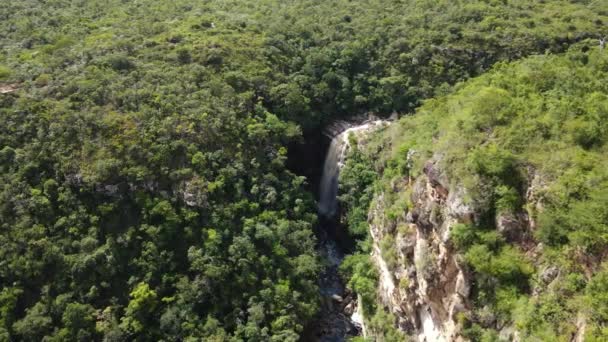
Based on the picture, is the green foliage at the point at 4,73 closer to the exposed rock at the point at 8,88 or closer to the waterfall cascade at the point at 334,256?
the exposed rock at the point at 8,88

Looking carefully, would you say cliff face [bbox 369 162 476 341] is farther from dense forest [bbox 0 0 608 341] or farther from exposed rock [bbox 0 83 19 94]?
exposed rock [bbox 0 83 19 94]

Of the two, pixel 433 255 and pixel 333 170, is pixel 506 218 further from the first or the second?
pixel 333 170

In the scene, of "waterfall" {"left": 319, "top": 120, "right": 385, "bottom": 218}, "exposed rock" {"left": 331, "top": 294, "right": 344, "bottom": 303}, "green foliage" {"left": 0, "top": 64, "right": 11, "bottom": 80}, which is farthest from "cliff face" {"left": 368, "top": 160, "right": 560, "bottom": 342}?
"green foliage" {"left": 0, "top": 64, "right": 11, "bottom": 80}

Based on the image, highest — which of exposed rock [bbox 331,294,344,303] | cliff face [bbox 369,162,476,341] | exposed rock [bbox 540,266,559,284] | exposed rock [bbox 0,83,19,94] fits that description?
exposed rock [bbox 540,266,559,284]

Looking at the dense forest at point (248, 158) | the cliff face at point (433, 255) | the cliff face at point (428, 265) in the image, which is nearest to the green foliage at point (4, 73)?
the dense forest at point (248, 158)

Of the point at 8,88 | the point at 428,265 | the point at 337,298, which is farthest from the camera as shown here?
the point at 8,88

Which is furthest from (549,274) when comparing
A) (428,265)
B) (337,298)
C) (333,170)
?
(333,170)

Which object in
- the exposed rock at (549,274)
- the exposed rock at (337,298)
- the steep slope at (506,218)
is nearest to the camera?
the steep slope at (506,218)
